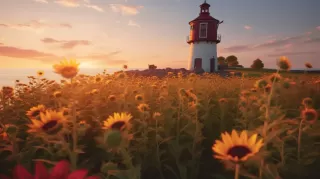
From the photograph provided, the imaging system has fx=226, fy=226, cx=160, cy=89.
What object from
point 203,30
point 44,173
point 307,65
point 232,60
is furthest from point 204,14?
point 232,60

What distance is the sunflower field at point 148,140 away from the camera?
1.41m

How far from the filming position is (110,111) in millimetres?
3717

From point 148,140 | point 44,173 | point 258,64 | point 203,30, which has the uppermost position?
point 203,30

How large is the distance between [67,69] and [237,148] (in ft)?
4.94

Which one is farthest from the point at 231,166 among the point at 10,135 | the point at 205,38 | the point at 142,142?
the point at 205,38

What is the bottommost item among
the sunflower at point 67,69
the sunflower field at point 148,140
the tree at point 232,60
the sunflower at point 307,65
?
the sunflower field at point 148,140

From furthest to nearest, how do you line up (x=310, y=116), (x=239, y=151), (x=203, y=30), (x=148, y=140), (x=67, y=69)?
(x=203, y=30) < (x=148, y=140) < (x=310, y=116) < (x=67, y=69) < (x=239, y=151)

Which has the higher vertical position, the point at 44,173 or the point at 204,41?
the point at 204,41

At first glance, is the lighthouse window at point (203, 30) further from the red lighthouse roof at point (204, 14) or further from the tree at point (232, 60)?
the tree at point (232, 60)

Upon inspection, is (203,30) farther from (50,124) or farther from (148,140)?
(50,124)

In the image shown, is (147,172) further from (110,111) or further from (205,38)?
(205,38)

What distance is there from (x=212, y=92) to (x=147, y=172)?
3.74 meters

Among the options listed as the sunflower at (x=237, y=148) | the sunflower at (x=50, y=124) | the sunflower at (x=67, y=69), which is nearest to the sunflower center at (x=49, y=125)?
the sunflower at (x=50, y=124)

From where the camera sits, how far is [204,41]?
2573 cm
